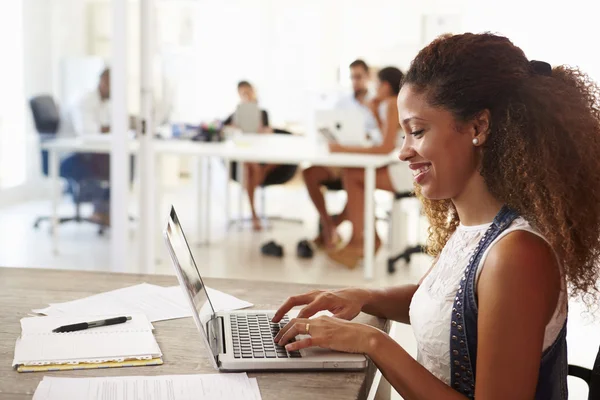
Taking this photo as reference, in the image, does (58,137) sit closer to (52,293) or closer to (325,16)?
(52,293)

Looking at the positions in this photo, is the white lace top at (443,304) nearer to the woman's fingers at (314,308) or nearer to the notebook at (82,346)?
the woman's fingers at (314,308)

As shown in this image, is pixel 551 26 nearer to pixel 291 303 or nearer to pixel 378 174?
pixel 378 174

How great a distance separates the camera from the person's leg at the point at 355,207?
17.0ft

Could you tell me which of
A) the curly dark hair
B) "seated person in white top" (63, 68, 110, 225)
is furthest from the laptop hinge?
"seated person in white top" (63, 68, 110, 225)

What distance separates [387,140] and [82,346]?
147 inches

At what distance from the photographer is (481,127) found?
1.35 meters

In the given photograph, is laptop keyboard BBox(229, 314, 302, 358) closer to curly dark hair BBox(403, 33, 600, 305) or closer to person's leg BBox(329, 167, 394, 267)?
curly dark hair BBox(403, 33, 600, 305)

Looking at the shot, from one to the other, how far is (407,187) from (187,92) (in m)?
5.04

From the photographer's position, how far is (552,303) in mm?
1236

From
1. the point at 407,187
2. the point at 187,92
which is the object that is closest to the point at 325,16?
the point at 187,92

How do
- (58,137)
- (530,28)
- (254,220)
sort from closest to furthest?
(58,137) < (254,220) < (530,28)

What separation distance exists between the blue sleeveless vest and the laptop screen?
40 cm

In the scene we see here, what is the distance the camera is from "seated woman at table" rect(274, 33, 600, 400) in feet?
4.02

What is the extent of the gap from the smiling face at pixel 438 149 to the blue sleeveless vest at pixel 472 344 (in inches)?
3.7
